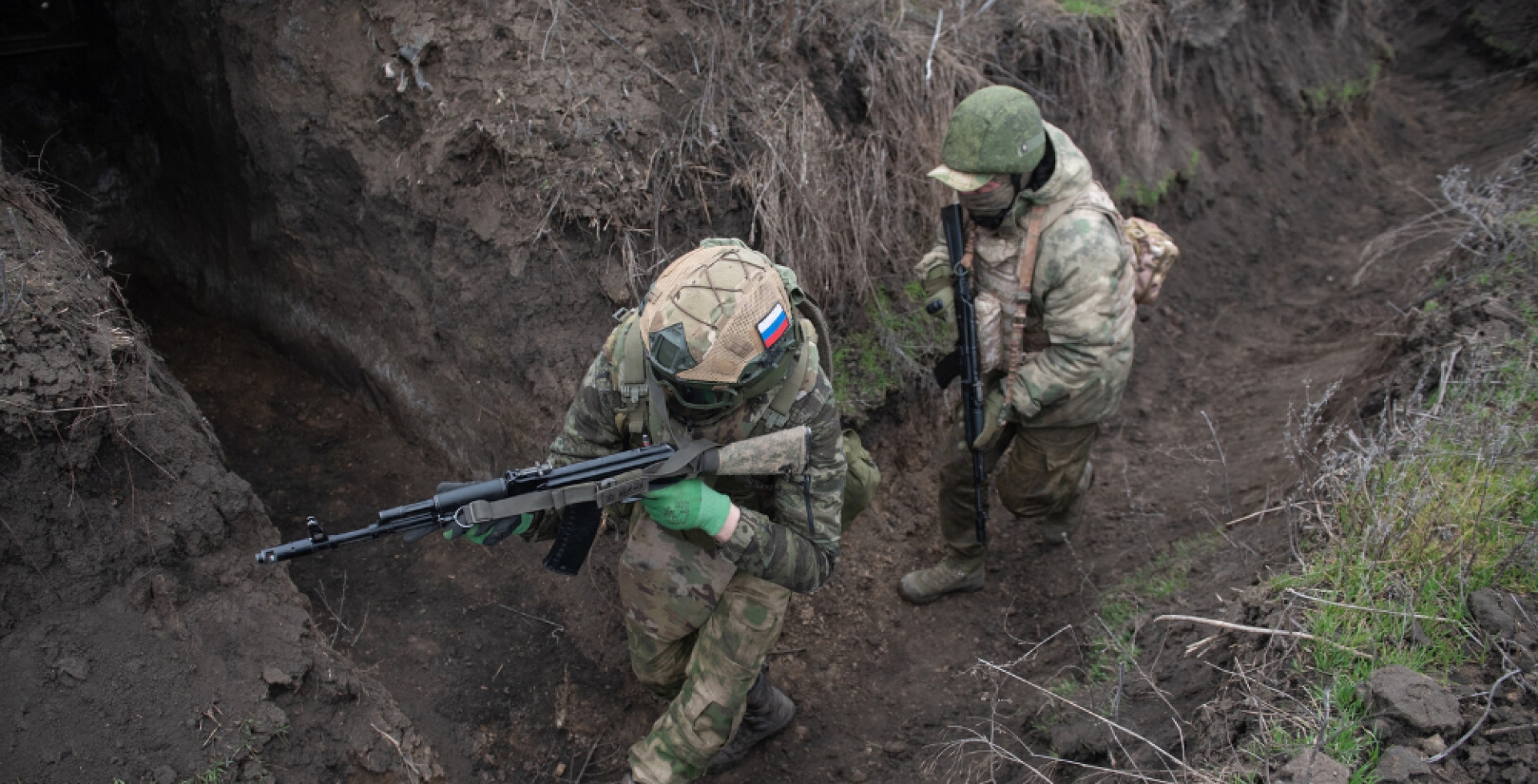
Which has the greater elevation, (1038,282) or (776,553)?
(1038,282)

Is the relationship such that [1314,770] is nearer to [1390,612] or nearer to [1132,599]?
[1390,612]

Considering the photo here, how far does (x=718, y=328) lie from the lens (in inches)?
95.2

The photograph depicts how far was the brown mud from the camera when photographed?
3.50 metres

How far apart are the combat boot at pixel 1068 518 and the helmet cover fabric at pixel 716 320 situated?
8.10 ft

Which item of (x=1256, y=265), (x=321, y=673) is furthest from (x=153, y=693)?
(x=1256, y=265)

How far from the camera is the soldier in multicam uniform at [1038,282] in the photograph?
3.49 metres

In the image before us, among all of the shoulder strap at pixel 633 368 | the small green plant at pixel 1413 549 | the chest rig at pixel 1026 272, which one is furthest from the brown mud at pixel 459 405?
the shoulder strap at pixel 633 368

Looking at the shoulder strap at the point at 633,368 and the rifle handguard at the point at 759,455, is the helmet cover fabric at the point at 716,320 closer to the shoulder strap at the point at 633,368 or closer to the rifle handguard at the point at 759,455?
the shoulder strap at the point at 633,368

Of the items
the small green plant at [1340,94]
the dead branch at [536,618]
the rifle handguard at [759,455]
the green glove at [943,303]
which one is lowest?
the dead branch at [536,618]

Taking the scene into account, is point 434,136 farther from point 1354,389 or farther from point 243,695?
point 1354,389

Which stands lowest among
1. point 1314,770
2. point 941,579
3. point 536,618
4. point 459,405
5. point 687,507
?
point 941,579

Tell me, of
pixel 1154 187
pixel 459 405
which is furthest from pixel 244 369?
pixel 1154 187

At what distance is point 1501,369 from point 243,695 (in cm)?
488

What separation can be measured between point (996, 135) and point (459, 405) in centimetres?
280
